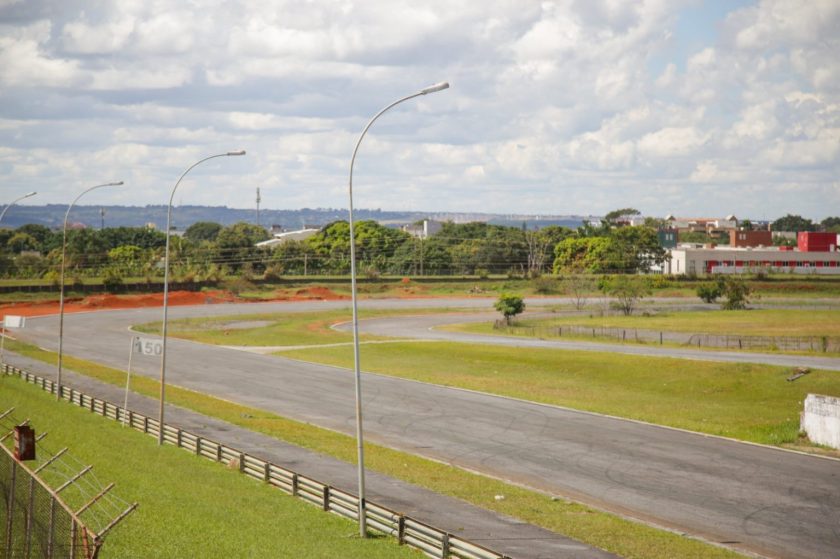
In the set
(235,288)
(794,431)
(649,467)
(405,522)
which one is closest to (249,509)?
(405,522)

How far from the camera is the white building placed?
18075 centimetres

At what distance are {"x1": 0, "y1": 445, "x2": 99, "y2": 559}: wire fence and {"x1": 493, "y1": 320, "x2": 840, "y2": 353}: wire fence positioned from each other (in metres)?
57.8

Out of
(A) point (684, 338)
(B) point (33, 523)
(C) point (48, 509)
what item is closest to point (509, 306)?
(A) point (684, 338)

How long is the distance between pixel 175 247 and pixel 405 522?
589 ft

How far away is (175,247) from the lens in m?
196

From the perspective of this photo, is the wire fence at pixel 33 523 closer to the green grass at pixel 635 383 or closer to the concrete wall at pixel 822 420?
the green grass at pixel 635 383

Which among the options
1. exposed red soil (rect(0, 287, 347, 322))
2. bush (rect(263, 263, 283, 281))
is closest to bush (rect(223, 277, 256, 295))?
exposed red soil (rect(0, 287, 347, 322))

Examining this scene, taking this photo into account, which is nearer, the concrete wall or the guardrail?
the guardrail

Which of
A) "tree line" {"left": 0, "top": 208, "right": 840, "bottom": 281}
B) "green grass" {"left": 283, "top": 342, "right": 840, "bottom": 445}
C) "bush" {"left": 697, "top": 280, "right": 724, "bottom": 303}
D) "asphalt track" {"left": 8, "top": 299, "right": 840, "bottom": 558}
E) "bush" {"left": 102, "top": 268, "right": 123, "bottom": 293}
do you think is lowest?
"asphalt track" {"left": 8, "top": 299, "right": 840, "bottom": 558}

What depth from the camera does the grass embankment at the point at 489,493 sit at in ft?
82.9

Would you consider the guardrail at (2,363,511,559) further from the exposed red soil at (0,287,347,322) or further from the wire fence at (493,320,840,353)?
the exposed red soil at (0,287,347,322)

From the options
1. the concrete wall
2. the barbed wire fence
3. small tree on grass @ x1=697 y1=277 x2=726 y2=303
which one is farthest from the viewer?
small tree on grass @ x1=697 y1=277 x2=726 y2=303

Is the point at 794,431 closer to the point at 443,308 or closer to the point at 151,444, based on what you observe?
the point at 151,444

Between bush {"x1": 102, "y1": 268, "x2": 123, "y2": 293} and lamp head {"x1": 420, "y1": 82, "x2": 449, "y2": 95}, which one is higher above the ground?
lamp head {"x1": 420, "y1": 82, "x2": 449, "y2": 95}
